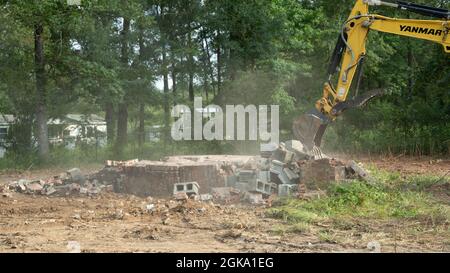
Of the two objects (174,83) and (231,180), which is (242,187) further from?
(174,83)

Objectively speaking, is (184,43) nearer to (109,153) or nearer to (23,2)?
(109,153)

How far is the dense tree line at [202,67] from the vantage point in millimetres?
18781

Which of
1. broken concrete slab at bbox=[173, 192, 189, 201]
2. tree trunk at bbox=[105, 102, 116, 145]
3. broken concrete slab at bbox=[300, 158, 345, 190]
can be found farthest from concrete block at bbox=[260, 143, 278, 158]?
tree trunk at bbox=[105, 102, 116, 145]

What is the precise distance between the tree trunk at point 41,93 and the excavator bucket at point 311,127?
9480 mm

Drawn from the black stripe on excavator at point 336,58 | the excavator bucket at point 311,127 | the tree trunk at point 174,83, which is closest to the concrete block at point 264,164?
the excavator bucket at point 311,127

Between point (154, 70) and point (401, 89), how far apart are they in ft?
33.8

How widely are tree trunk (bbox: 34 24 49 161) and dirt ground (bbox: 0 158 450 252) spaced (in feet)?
26.9

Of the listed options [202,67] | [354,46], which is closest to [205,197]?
[354,46]

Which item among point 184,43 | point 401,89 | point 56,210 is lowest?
point 56,210

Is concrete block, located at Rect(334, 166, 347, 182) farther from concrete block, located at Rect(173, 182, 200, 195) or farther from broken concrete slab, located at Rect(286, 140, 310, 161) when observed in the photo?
concrete block, located at Rect(173, 182, 200, 195)

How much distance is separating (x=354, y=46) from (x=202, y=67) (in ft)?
37.6

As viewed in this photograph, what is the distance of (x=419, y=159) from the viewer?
18.8 metres
